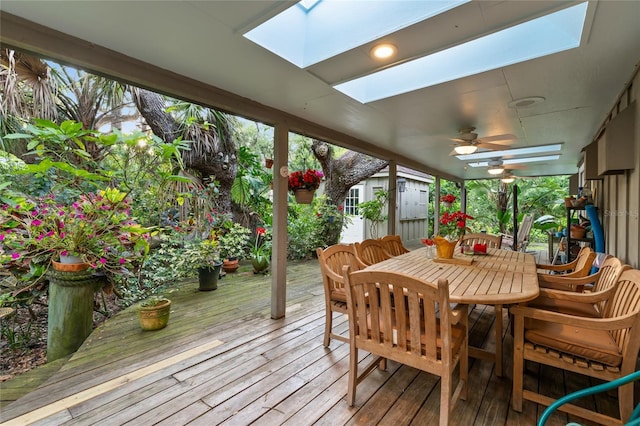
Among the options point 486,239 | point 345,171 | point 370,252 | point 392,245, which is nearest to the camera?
point 370,252

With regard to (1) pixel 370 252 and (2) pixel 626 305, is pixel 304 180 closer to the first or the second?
(1) pixel 370 252

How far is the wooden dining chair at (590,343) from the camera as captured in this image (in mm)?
1479

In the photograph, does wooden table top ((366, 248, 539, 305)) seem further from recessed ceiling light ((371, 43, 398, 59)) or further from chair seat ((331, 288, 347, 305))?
recessed ceiling light ((371, 43, 398, 59))

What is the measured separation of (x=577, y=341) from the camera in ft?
5.38

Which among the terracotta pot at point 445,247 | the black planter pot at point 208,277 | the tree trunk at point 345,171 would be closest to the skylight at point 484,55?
the terracotta pot at point 445,247

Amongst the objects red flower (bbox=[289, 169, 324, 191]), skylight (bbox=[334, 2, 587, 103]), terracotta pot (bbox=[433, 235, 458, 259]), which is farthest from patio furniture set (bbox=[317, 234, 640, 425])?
skylight (bbox=[334, 2, 587, 103])

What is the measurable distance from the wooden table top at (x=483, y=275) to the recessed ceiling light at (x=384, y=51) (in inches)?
63.4

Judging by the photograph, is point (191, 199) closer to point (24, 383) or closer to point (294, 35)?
point (24, 383)

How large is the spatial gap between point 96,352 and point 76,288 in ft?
2.19

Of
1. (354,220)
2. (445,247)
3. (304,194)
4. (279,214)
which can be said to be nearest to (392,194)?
(445,247)

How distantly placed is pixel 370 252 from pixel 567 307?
5.72ft

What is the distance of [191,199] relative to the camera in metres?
4.30

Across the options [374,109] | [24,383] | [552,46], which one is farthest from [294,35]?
[24,383]

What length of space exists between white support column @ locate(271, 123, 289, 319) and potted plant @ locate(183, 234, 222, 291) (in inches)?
50.3
